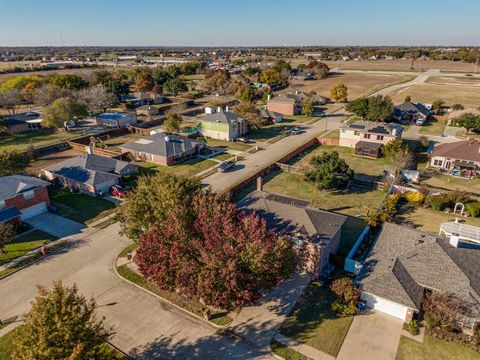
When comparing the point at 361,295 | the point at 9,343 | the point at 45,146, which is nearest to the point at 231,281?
the point at 361,295

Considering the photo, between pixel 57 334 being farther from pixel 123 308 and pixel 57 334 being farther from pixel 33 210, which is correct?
pixel 33 210

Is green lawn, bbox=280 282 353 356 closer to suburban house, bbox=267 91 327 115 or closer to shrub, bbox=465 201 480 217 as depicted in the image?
shrub, bbox=465 201 480 217

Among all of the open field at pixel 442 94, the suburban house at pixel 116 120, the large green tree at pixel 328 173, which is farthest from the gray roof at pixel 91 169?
the open field at pixel 442 94

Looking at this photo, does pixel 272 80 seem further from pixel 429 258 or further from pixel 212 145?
pixel 429 258

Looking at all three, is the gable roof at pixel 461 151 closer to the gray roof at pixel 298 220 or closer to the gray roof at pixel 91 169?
the gray roof at pixel 298 220

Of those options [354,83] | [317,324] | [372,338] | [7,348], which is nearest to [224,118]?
[317,324]
